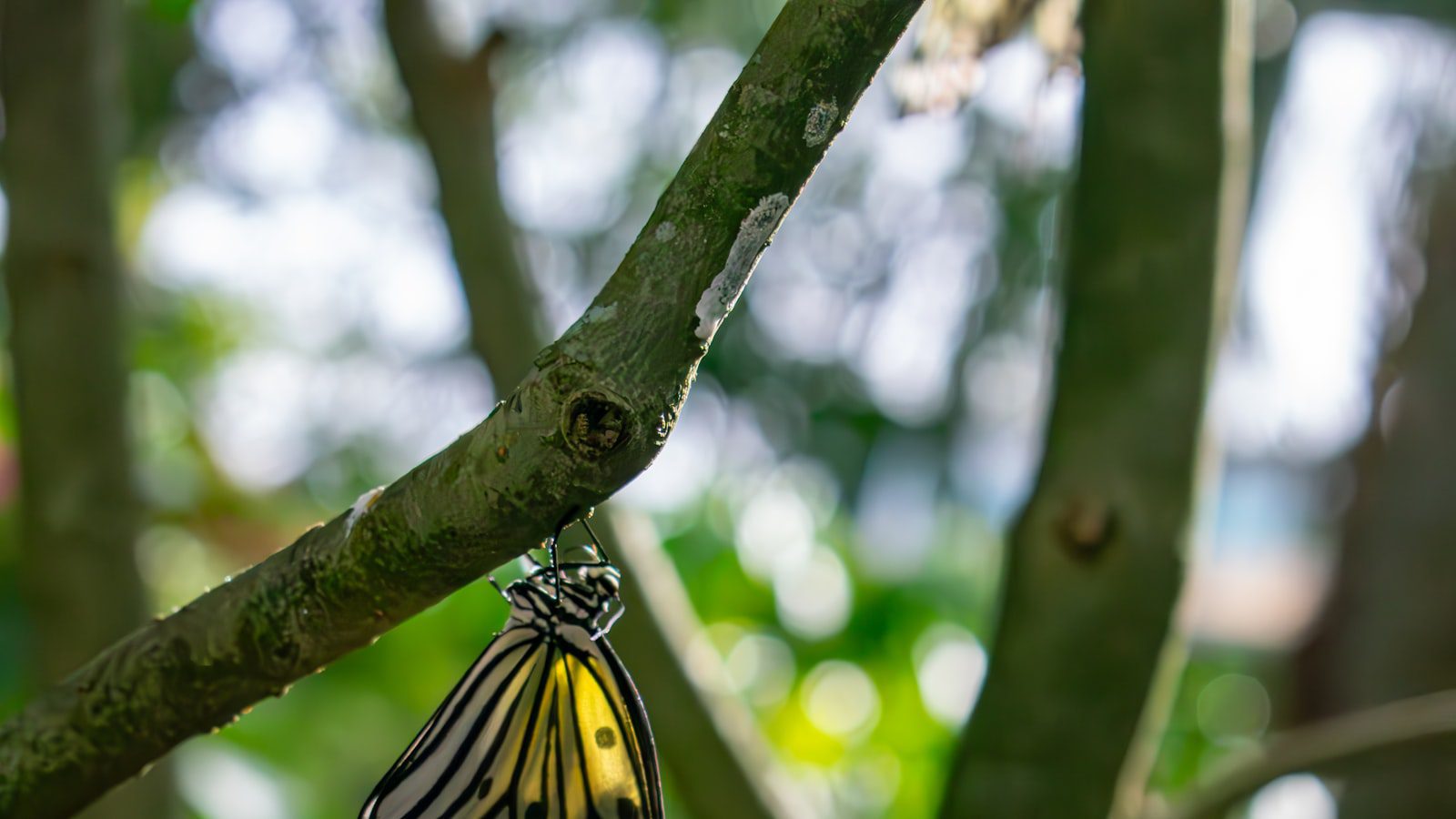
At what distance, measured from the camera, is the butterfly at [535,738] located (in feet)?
1.57

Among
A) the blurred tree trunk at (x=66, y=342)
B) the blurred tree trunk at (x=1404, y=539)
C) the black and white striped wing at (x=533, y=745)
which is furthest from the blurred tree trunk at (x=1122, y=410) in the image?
the blurred tree trunk at (x=1404, y=539)

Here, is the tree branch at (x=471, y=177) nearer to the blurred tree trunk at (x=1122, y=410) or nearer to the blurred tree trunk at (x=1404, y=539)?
the blurred tree trunk at (x=1122, y=410)

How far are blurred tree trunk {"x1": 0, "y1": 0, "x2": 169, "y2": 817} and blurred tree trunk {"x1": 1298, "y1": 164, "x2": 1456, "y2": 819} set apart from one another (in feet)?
6.25

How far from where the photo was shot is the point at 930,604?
2941 mm

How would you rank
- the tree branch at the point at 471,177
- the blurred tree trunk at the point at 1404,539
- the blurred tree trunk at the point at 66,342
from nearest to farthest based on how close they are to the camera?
the blurred tree trunk at the point at 66,342 → the tree branch at the point at 471,177 → the blurred tree trunk at the point at 1404,539

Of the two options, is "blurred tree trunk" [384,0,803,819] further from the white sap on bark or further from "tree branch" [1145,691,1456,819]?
the white sap on bark

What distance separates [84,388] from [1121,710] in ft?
2.55

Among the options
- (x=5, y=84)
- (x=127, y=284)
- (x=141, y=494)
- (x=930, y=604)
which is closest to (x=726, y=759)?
(x=141, y=494)

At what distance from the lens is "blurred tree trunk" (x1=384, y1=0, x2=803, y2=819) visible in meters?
0.99

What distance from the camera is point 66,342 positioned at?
0.95 meters

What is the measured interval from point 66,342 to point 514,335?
0.34m

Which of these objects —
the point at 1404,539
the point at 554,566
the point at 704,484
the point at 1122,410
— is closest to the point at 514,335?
the point at 1122,410

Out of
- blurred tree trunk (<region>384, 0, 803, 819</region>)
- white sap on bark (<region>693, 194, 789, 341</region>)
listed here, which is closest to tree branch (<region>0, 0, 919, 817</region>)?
white sap on bark (<region>693, 194, 789, 341</region>)

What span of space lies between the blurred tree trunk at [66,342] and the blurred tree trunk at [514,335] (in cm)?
25
